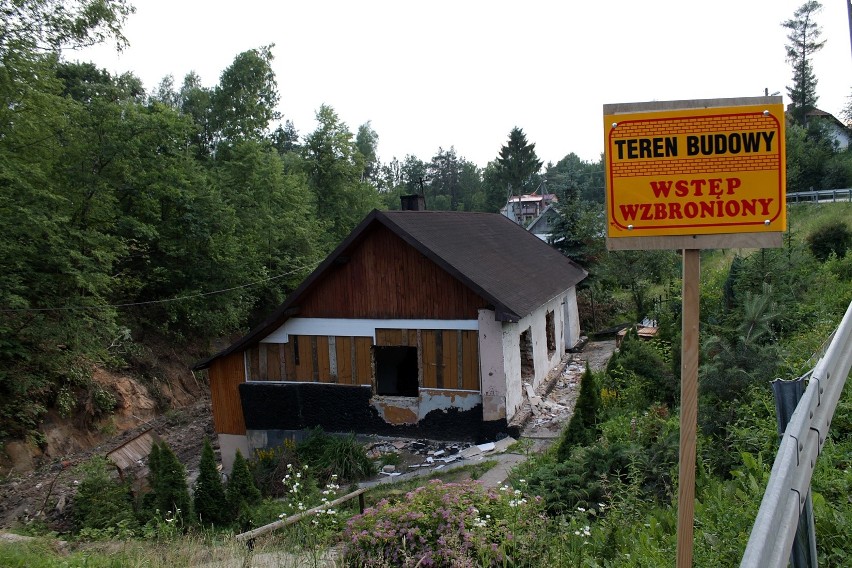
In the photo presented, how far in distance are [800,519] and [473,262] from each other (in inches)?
455

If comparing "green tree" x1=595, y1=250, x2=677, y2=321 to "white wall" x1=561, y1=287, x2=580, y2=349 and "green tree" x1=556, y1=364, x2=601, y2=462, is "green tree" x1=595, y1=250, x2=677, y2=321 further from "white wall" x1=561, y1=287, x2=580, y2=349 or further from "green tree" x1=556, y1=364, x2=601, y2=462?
"green tree" x1=556, y1=364, x2=601, y2=462

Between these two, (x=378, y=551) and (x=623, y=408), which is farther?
(x=623, y=408)

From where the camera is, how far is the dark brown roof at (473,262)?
12.5 meters

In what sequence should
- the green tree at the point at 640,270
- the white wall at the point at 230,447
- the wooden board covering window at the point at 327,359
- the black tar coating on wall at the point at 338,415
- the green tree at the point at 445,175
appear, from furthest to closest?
the green tree at the point at 445,175, the green tree at the point at 640,270, the white wall at the point at 230,447, the wooden board covering window at the point at 327,359, the black tar coating on wall at the point at 338,415

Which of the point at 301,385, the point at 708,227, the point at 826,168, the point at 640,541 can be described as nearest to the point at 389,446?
the point at 301,385

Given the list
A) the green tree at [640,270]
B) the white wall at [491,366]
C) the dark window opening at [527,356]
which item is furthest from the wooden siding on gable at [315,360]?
the green tree at [640,270]

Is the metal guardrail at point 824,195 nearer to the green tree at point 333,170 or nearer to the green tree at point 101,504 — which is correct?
the green tree at point 333,170

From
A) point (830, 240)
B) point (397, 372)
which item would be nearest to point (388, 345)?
point (397, 372)

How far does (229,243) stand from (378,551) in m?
19.7

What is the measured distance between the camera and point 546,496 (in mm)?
6957

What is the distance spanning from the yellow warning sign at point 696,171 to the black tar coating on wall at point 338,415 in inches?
403

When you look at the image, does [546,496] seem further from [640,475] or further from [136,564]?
[136,564]

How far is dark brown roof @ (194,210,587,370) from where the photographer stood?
12.5 metres

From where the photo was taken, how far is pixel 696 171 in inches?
106
